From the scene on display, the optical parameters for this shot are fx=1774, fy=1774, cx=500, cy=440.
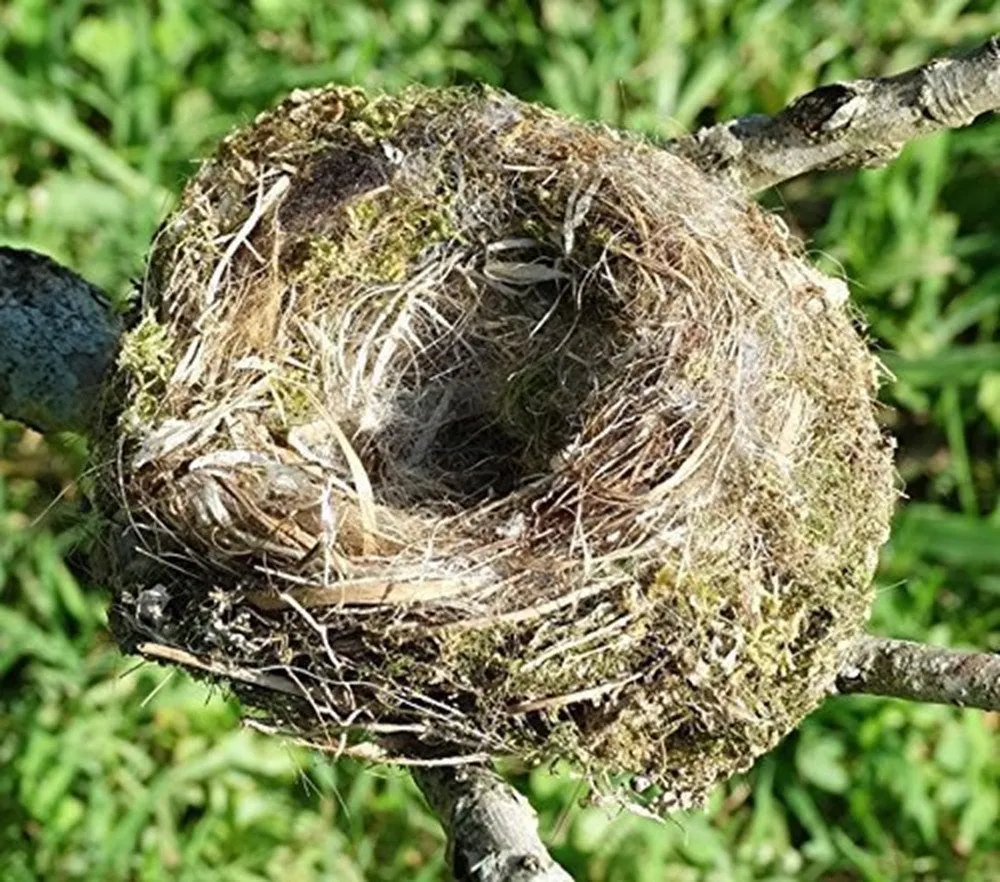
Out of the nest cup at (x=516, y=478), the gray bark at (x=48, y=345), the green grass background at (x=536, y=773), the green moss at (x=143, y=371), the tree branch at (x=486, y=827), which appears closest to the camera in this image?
the tree branch at (x=486, y=827)

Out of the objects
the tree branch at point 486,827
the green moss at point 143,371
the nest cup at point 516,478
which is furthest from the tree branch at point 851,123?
the tree branch at point 486,827

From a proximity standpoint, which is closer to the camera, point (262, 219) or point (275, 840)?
point (262, 219)

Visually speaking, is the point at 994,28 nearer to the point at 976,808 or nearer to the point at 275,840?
the point at 976,808

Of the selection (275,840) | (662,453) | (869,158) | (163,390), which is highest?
(163,390)

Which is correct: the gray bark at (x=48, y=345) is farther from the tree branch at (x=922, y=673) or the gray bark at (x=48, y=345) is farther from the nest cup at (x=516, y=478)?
the tree branch at (x=922, y=673)

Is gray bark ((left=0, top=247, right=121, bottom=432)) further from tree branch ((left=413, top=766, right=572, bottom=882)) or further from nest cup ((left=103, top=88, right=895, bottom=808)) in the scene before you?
tree branch ((left=413, top=766, right=572, bottom=882))

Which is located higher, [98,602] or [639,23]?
[639,23]

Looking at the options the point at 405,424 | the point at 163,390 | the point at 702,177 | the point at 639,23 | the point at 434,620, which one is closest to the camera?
the point at 434,620

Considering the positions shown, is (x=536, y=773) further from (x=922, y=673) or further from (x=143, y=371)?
(x=143, y=371)

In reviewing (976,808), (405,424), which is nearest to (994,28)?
(976,808)
